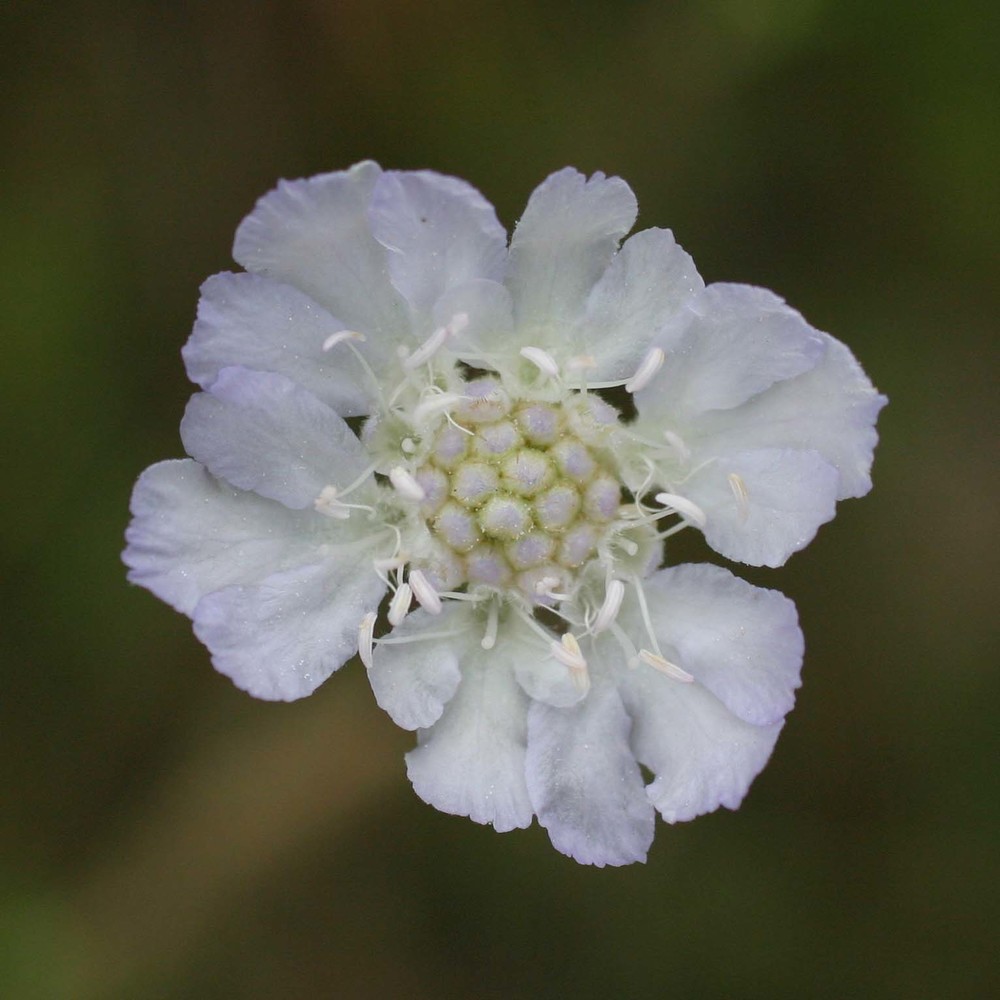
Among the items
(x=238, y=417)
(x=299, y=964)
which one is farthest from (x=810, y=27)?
(x=299, y=964)

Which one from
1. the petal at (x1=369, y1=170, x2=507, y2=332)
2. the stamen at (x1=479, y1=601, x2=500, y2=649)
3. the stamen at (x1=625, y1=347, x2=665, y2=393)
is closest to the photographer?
the petal at (x1=369, y1=170, x2=507, y2=332)

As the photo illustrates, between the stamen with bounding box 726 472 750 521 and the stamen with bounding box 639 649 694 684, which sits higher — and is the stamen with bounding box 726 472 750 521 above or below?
above

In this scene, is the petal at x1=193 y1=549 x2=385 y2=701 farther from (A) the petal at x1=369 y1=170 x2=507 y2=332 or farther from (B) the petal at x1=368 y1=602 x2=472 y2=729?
(A) the petal at x1=369 y1=170 x2=507 y2=332

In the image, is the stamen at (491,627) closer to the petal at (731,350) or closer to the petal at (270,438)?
the petal at (270,438)

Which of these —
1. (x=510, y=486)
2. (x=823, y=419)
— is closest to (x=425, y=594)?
(x=510, y=486)

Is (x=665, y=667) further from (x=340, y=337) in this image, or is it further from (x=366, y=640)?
(x=340, y=337)

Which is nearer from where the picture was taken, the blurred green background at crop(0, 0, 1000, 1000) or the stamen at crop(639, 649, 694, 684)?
the stamen at crop(639, 649, 694, 684)

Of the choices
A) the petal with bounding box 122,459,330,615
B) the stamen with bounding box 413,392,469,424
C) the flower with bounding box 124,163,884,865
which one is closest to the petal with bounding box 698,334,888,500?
the flower with bounding box 124,163,884,865
